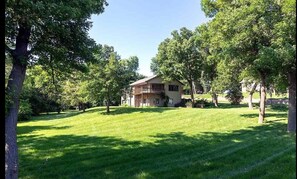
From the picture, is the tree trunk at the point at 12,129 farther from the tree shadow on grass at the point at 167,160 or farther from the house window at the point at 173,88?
the house window at the point at 173,88

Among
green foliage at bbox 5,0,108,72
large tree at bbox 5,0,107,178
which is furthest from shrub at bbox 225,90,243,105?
large tree at bbox 5,0,107,178

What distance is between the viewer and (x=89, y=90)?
3675cm

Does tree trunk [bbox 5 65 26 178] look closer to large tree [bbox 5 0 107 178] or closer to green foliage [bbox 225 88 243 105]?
large tree [bbox 5 0 107 178]

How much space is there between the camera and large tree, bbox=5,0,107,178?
7234mm

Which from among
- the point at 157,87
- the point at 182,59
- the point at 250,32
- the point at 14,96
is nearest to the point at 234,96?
the point at 182,59

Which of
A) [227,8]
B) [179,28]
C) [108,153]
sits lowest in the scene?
[108,153]

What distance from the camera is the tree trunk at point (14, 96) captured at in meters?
7.64

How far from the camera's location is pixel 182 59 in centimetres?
4669

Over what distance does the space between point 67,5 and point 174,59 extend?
130 feet

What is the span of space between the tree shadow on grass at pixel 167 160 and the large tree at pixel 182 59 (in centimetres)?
3233

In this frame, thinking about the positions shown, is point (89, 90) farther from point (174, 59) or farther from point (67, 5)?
point (67, 5)

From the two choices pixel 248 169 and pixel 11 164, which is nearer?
pixel 11 164

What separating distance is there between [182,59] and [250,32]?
28.6 m

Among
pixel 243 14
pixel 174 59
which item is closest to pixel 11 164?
pixel 243 14
